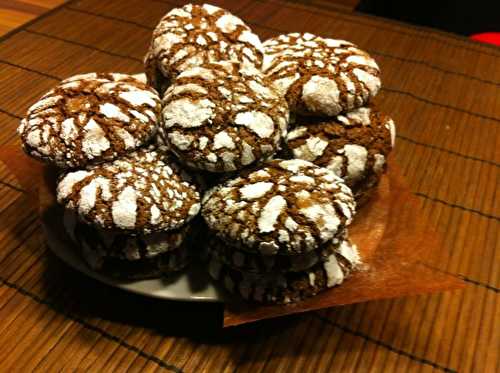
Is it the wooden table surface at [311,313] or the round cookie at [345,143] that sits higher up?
the round cookie at [345,143]

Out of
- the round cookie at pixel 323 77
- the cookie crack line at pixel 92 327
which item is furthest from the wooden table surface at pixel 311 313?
the round cookie at pixel 323 77

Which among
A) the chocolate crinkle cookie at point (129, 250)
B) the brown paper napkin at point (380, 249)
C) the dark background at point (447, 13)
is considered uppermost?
the chocolate crinkle cookie at point (129, 250)

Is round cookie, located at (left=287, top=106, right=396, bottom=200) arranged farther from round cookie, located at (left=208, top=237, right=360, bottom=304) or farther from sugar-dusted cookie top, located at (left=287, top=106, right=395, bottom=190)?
round cookie, located at (left=208, top=237, right=360, bottom=304)

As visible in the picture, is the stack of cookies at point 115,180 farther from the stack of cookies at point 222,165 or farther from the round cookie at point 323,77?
the round cookie at point 323,77

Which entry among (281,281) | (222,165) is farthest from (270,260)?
(222,165)

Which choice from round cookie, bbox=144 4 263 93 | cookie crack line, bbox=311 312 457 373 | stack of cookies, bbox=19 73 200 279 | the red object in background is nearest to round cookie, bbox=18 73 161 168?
stack of cookies, bbox=19 73 200 279

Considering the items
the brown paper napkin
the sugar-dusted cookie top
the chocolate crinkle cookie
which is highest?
the sugar-dusted cookie top
